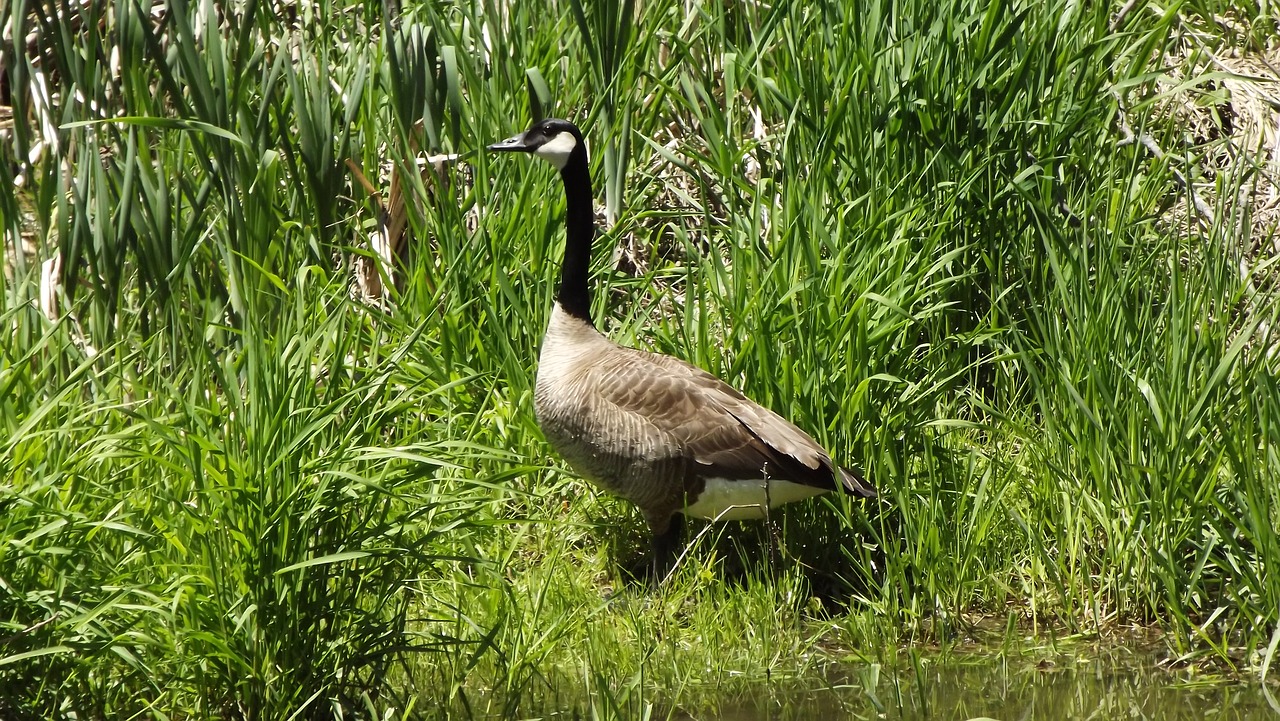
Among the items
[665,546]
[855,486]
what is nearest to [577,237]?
[665,546]

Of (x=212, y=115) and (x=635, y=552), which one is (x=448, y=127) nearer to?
(x=212, y=115)

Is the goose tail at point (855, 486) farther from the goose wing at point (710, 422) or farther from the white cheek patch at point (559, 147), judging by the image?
the white cheek patch at point (559, 147)

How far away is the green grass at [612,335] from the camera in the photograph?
3.05m

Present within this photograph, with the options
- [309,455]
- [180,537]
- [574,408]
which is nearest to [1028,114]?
[574,408]

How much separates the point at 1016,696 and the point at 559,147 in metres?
2.31

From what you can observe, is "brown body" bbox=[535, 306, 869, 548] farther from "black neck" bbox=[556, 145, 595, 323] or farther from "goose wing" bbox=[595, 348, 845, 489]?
"black neck" bbox=[556, 145, 595, 323]

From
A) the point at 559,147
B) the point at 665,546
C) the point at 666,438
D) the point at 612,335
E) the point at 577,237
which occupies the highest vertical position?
the point at 559,147

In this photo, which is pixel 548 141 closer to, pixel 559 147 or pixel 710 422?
pixel 559 147

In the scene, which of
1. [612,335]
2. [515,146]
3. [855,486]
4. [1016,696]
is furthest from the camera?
[612,335]

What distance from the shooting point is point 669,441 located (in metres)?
4.29

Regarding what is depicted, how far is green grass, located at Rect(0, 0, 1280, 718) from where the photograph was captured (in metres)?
3.05

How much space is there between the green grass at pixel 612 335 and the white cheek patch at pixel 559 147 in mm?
263

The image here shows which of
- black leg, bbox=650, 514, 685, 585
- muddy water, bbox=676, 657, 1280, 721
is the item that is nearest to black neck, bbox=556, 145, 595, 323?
black leg, bbox=650, 514, 685, 585

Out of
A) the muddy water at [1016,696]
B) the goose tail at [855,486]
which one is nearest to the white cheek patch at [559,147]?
the goose tail at [855,486]
